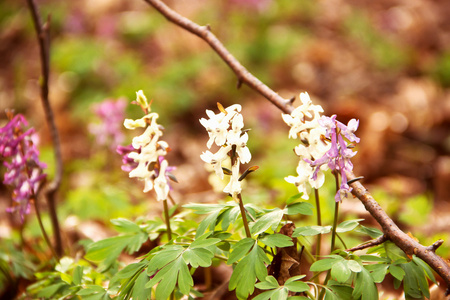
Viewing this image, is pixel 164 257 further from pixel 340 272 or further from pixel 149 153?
pixel 340 272

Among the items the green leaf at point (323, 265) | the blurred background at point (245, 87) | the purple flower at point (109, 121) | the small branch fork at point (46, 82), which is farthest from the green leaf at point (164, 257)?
the purple flower at point (109, 121)

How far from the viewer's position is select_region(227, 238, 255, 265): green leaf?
4.31 ft

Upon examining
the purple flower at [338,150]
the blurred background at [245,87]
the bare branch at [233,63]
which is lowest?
the blurred background at [245,87]

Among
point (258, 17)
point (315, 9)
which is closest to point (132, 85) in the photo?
point (258, 17)

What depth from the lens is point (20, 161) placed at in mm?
1812

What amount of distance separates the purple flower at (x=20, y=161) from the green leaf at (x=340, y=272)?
1.26 meters

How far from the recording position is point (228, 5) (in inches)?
271

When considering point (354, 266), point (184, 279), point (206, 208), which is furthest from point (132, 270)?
point (354, 266)

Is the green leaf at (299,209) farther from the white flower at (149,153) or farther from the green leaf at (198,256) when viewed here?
the white flower at (149,153)

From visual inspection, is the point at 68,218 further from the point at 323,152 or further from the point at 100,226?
the point at 323,152

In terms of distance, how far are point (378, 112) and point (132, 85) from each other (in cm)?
304

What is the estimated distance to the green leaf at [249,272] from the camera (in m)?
1.29

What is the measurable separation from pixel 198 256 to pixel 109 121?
7.28 feet

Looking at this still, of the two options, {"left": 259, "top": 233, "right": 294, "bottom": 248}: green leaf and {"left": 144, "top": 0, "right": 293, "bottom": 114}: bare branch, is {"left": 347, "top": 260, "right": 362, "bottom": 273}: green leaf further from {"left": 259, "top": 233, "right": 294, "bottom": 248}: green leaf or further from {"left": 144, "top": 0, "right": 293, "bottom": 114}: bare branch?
{"left": 144, "top": 0, "right": 293, "bottom": 114}: bare branch
